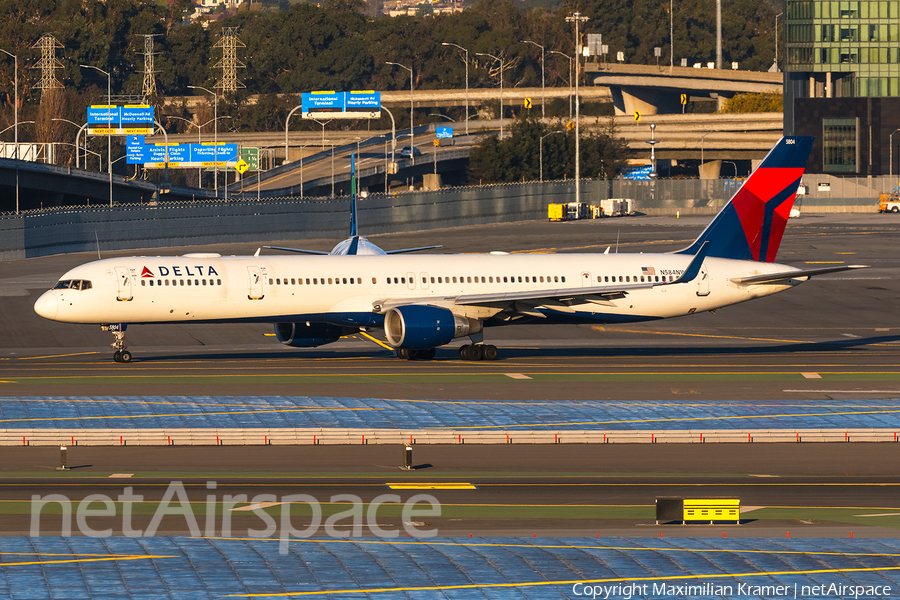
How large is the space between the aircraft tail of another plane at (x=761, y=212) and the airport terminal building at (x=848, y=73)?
421 feet

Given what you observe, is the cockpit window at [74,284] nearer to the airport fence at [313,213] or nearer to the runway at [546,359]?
the runway at [546,359]

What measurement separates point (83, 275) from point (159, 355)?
22.4 ft

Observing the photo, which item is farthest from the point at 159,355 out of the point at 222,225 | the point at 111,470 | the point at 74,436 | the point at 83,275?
the point at 222,225

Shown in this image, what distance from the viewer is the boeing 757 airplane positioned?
51.5 m

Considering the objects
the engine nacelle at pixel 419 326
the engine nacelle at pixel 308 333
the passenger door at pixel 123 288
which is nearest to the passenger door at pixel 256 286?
the engine nacelle at pixel 308 333

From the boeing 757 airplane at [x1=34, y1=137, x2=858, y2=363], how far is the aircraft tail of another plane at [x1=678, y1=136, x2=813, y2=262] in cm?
5

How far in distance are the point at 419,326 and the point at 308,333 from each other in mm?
5500

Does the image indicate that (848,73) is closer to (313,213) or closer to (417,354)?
(313,213)

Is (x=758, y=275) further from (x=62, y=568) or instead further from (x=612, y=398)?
(x=62, y=568)

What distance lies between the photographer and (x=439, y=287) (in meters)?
54.8

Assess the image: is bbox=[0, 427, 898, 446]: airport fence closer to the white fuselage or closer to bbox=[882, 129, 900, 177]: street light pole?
the white fuselage

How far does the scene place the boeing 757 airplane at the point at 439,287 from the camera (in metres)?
51.5

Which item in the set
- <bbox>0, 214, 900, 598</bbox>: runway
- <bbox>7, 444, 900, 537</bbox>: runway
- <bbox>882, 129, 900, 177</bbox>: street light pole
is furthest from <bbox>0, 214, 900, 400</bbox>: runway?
<bbox>882, 129, 900, 177</bbox>: street light pole

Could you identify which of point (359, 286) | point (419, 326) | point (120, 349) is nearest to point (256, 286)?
point (359, 286)
